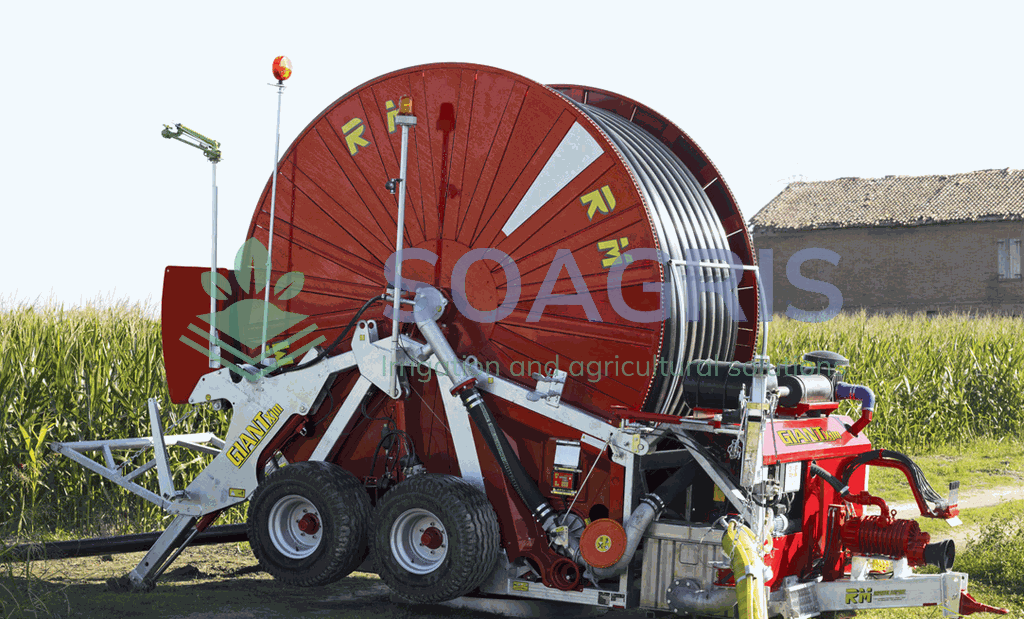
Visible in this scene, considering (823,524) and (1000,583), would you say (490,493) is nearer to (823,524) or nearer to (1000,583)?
(823,524)

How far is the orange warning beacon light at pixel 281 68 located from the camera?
7.54 meters

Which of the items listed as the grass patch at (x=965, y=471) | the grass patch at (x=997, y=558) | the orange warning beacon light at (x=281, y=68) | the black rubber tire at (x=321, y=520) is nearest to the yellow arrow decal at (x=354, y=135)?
the orange warning beacon light at (x=281, y=68)

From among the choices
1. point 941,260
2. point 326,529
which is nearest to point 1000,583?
point 326,529

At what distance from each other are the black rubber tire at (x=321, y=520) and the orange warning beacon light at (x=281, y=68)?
2751 millimetres

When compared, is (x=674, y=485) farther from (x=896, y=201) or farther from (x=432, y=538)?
(x=896, y=201)

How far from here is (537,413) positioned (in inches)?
266

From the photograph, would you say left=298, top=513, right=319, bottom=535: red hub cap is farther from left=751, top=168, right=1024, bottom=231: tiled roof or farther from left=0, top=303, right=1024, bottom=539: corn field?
left=751, top=168, right=1024, bottom=231: tiled roof

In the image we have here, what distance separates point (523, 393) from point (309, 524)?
1768mm

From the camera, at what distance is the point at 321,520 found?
6.98 m

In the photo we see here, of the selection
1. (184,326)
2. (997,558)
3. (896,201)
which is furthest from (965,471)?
(896,201)

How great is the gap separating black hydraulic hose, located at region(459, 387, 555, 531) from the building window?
32.1 meters

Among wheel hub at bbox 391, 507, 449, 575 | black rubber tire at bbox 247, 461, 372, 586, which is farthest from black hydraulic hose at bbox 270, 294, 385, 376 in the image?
wheel hub at bbox 391, 507, 449, 575

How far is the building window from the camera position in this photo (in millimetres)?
34344

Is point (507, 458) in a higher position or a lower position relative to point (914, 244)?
lower
